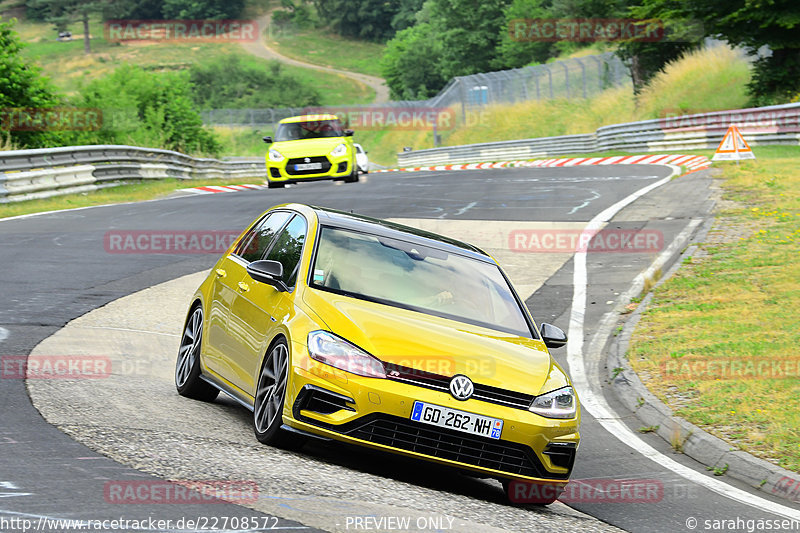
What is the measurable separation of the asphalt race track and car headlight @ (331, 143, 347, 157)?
14.2 feet

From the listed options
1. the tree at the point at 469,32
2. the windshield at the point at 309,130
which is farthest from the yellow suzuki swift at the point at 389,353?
the tree at the point at 469,32

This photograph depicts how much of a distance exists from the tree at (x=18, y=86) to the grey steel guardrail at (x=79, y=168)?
2.31 m

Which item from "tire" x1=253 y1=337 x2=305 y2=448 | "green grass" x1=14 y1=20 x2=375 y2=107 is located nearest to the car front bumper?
"tire" x1=253 y1=337 x2=305 y2=448

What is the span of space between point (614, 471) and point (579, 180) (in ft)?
70.6

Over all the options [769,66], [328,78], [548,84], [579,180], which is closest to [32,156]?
[579,180]

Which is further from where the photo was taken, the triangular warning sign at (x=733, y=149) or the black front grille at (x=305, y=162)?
the black front grille at (x=305, y=162)

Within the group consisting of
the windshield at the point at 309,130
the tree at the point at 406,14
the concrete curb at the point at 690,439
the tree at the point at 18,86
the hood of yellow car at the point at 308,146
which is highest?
the tree at the point at 406,14

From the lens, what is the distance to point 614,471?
764 centimetres

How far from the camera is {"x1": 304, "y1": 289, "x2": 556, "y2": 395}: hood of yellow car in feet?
20.7

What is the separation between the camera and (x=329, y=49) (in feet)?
519

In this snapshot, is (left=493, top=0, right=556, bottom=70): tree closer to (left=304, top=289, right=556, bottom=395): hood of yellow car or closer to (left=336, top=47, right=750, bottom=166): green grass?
(left=336, top=47, right=750, bottom=166): green grass

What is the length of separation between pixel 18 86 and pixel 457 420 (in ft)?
80.8

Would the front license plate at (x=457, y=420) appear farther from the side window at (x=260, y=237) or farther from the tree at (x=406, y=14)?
the tree at (x=406, y=14)

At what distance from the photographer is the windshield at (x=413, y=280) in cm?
719
